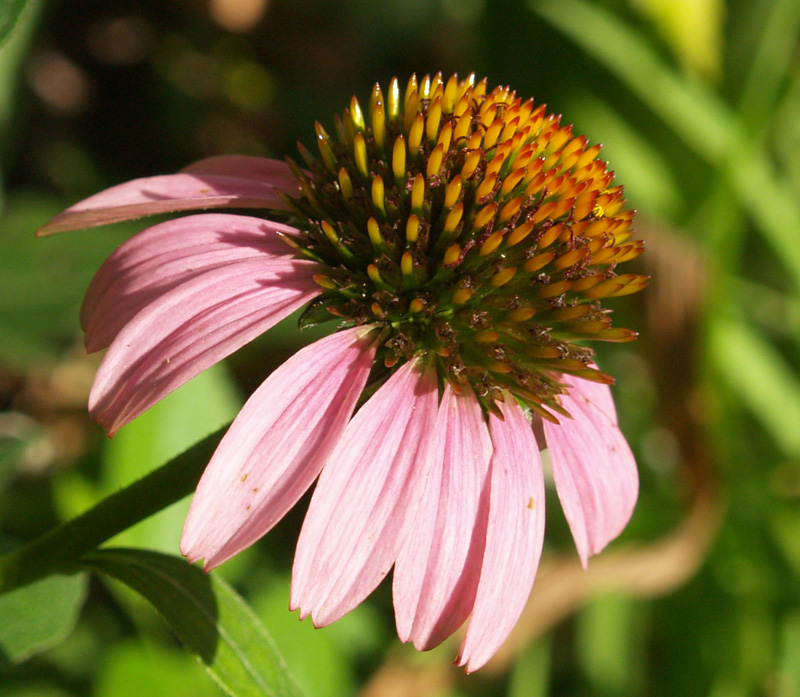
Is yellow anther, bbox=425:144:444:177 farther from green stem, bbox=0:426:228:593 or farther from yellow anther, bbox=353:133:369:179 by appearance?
green stem, bbox=0:426:228:593

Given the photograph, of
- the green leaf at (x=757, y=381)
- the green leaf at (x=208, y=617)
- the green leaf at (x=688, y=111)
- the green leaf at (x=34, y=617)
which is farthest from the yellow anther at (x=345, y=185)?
the green leaf at (x=688, y=111)

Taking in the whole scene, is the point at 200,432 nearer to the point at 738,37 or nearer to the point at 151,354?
the point at 151,354

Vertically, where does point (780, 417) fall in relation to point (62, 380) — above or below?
above

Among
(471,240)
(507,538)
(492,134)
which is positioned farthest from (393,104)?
(507,538)

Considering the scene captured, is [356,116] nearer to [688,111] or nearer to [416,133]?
[416,133]

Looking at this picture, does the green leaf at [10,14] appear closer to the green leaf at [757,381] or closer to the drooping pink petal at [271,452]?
the drooping pink petal at [271,452]

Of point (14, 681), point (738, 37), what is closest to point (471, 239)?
point (14, 681)

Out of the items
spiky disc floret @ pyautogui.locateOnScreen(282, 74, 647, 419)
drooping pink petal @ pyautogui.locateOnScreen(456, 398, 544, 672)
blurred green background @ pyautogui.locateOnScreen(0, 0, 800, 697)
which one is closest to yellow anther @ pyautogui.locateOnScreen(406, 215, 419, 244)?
spiky disc floret @ pyautogui.locateOnScreen(282, 74, 647, 419)
